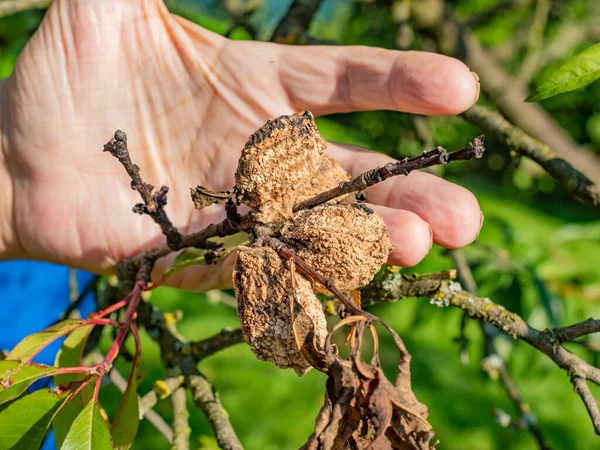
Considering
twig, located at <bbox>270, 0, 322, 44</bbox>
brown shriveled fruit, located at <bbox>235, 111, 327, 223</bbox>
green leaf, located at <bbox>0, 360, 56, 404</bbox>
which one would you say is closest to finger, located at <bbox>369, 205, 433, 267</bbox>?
brown shriveled fruit, located at <bbox>235, 111, 327, 223</bbox>

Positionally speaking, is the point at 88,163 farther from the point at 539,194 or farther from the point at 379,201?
the point at 539,194

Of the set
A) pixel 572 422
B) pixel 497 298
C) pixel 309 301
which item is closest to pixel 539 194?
pixel 572 422

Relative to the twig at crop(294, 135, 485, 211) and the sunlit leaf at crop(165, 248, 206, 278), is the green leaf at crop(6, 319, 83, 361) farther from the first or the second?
the twig at crop(294, 135, 485, 211)

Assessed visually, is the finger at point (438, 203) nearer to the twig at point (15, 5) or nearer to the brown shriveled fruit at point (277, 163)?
the brown shriveled fruit at point (277, 163)

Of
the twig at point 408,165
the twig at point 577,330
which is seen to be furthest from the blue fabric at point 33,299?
the twig at point 577,330

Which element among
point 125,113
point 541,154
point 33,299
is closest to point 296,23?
point 125,113

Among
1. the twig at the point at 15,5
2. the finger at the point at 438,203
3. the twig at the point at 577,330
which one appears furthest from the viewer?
the twig at the point at 15,5
